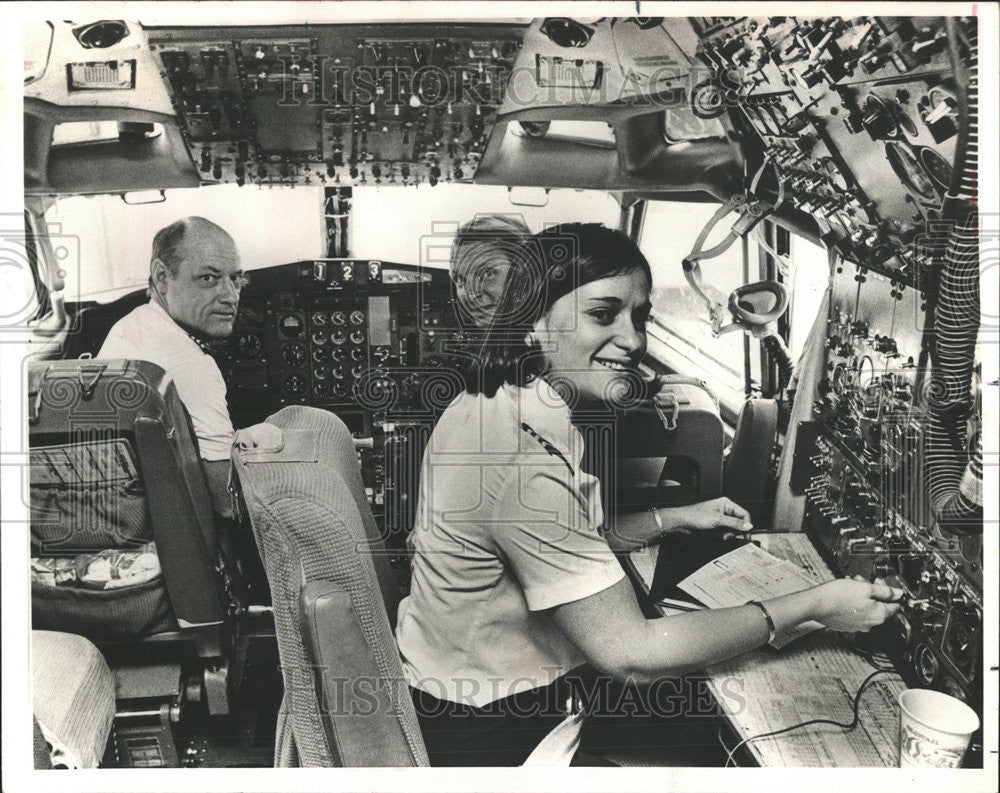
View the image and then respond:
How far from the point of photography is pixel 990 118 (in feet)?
6.65

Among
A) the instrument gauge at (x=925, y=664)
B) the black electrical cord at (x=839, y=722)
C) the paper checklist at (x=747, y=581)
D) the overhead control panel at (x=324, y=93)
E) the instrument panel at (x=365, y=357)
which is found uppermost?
the overhead control panel at (x=324, y=93)

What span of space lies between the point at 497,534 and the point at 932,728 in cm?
108

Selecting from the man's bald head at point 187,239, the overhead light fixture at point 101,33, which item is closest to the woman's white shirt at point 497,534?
the man's bald head at point 187,239

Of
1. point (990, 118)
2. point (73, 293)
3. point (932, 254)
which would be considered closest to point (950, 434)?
point (932, 254)

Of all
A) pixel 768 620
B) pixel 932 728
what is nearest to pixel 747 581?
pixel 768 620

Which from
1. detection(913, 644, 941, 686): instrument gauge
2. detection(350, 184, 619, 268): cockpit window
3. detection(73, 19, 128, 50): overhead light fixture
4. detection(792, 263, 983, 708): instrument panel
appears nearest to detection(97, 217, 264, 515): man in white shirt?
detection(350, 184, 619, 268): cockpit window

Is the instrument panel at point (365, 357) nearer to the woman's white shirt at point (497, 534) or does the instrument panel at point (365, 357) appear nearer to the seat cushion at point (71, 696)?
the woman's white shirt at point (497, 534)

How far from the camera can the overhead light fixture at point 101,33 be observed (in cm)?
198

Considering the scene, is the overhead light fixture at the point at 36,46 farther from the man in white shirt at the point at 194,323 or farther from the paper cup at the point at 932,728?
the paper cup at the point at 932,728

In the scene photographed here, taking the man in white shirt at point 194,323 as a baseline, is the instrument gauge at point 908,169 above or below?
above

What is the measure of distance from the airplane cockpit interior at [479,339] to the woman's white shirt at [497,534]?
11 millimetres

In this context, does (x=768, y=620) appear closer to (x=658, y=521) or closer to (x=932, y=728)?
(x=658, y=521)

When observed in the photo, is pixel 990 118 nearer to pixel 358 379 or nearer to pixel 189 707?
pixel 358 379

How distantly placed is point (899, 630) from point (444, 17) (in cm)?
173
